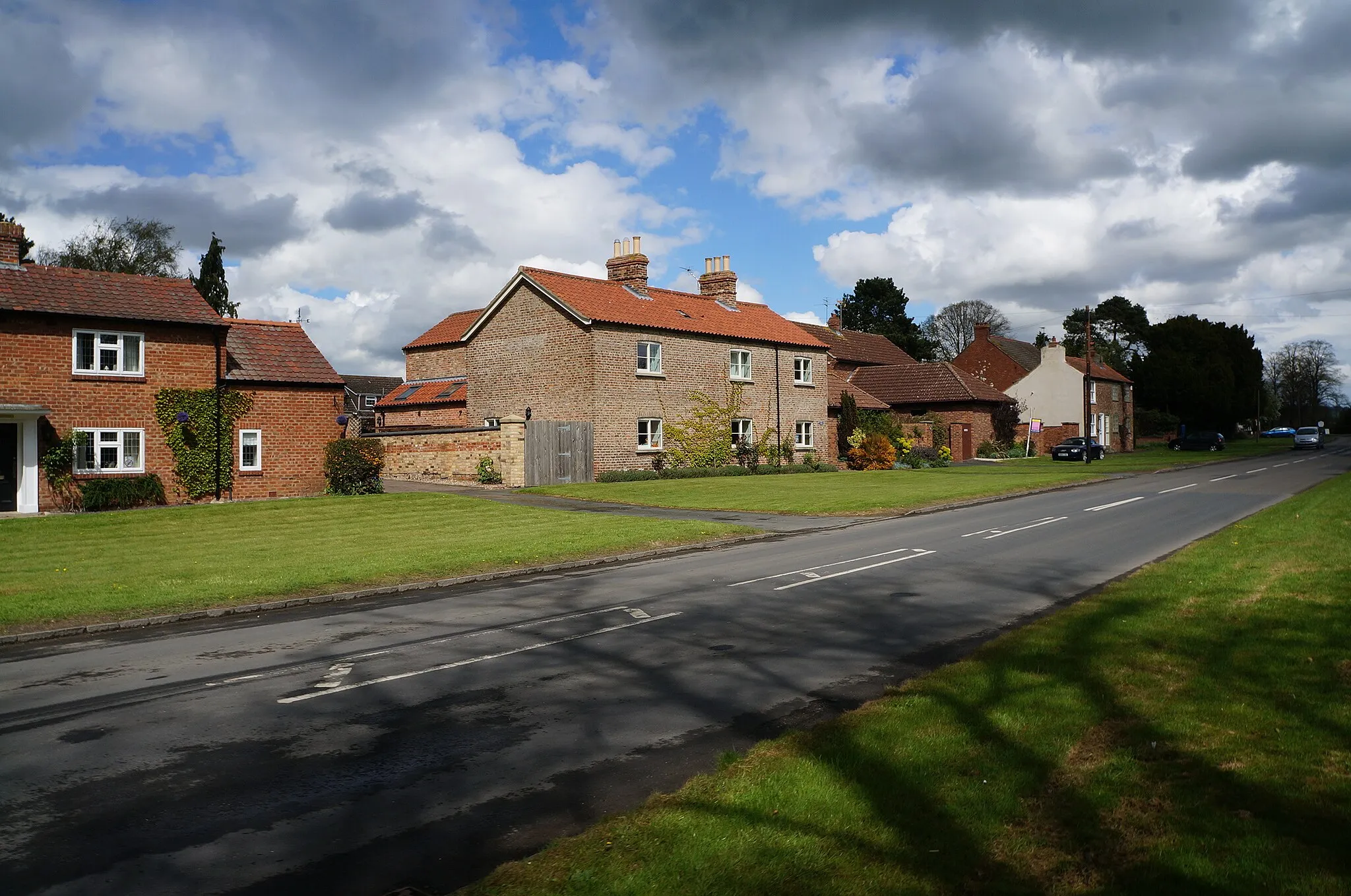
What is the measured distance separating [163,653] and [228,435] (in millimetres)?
21888

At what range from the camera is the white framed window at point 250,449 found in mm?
30531

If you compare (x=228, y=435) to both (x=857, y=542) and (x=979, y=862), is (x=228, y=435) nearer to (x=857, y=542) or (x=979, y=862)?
(x=857, y=542)

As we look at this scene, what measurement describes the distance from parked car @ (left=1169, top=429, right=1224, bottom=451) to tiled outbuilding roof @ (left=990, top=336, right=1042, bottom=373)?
12.5 meters

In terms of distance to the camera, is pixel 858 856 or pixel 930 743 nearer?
pixel 858 856

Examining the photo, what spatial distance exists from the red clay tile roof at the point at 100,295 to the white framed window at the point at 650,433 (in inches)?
640

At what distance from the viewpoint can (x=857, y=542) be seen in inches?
735

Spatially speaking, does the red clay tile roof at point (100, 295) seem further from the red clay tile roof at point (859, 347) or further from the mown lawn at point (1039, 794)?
the red clay tile roof at point (859, 347)

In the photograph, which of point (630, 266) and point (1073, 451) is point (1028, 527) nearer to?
point (630, 266)

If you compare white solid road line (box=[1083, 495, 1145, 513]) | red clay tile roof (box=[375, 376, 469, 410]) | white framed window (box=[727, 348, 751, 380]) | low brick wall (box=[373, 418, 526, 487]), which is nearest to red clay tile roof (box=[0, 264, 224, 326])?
low brick wall (box=[373, 418, 526, 487])

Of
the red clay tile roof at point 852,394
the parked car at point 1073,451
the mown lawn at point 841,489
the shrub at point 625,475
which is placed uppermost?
the red clay tile roof at point 852,394

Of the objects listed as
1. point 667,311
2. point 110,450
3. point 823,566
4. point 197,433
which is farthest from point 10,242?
point 823,566

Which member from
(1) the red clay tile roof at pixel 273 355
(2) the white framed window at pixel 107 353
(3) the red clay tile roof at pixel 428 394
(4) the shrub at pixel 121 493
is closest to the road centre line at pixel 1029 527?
(1) the red clay tile roof at pixel 273 355

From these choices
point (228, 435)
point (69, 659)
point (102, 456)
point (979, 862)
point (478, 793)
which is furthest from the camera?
point (228, 435)

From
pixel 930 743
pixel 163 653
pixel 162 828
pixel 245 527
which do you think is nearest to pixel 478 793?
pixel 162 828
